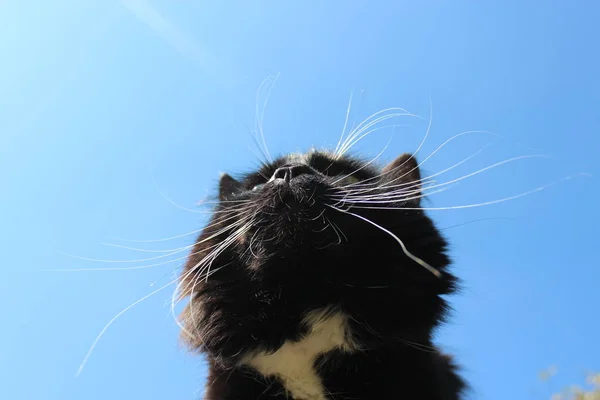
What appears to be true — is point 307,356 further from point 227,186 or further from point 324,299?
point 227,186

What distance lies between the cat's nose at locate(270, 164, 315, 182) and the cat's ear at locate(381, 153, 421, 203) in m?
0.47

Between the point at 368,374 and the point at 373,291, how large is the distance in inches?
13.6

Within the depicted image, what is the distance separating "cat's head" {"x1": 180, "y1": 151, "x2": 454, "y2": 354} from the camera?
2.16m

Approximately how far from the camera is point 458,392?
9.12 ft

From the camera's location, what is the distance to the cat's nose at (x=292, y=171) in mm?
2480

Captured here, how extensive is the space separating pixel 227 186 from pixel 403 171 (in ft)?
3.49

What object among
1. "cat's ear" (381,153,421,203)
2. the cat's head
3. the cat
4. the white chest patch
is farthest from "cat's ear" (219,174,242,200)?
the white chest patch

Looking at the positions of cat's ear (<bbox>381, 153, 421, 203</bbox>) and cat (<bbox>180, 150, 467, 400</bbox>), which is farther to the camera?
cat's ear (<bbox>381, 153, 421, 203</bbox>)

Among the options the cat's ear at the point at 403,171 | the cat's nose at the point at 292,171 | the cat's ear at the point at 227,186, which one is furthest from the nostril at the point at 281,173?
the cat's ear at the point at 403,171

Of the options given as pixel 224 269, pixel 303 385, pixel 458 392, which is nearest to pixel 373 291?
pixel 303 385

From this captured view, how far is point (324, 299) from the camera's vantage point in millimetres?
2180

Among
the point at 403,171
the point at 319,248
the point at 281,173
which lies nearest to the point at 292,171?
the point at 281,173

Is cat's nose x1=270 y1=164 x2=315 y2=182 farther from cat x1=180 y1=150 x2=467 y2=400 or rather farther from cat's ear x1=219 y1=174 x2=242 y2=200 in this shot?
cat's ear x1=219 y1=174 x2=242 y2=200

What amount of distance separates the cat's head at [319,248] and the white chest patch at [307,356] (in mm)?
92
